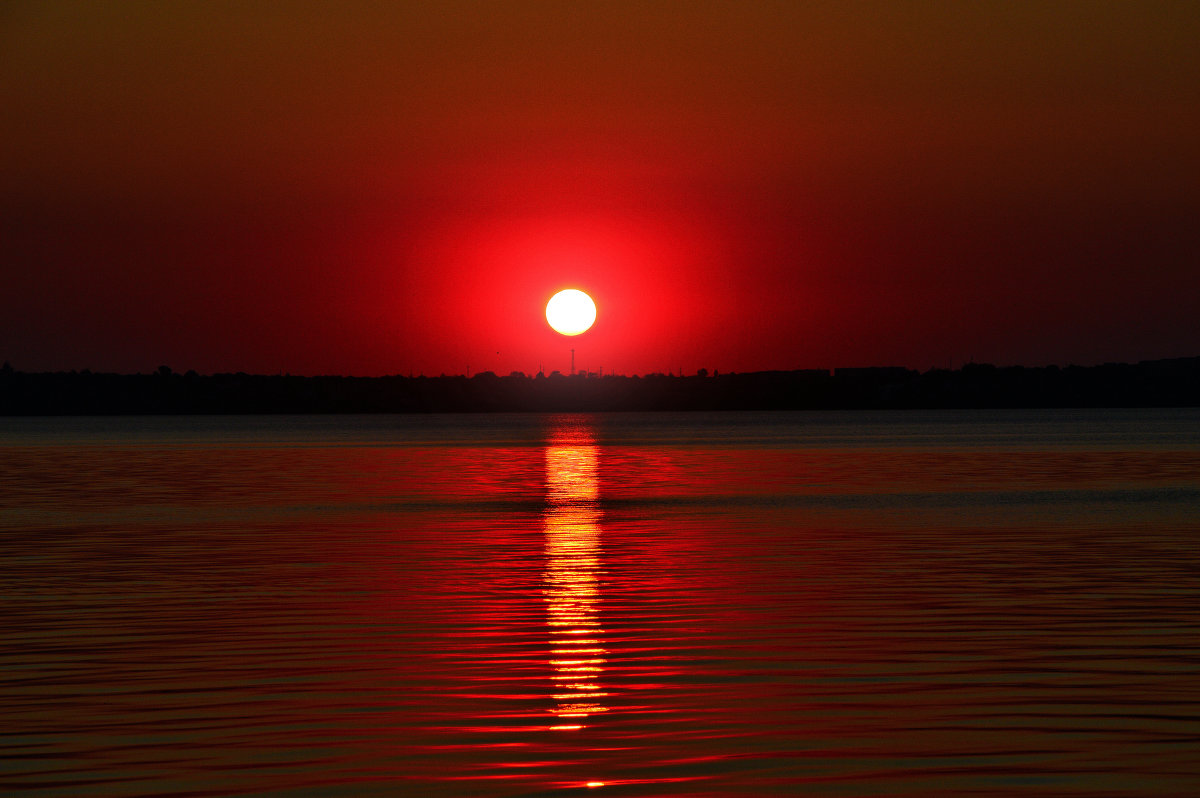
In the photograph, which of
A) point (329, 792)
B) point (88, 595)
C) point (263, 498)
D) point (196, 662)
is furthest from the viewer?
point (263, 498)

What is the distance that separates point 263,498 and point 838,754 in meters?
38.8

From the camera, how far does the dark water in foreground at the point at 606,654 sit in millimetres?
11781

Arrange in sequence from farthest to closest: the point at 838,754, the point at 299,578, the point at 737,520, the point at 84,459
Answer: the point at 84,459 → the point at 737,520 → the point at 299,578 → the point at 838,754

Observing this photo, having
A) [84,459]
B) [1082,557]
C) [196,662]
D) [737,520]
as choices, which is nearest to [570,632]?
[196,662]

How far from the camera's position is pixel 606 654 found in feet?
56.4

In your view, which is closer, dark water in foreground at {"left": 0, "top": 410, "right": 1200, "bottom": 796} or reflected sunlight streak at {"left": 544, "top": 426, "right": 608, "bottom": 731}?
dark water in foreground at {"left": 0, "top": 410, "right": 1200, "bottom": 796}

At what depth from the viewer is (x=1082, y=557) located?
27.3 meters

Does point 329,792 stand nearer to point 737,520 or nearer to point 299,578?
Answer: point 299,578

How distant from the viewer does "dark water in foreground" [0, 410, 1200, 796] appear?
11781mm

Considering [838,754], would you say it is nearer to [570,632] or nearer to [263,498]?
[570,632]

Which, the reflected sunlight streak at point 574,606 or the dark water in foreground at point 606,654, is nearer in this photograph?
the dark water in foreground at point 606,654

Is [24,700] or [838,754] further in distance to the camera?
[24,700]

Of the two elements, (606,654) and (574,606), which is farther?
(574,606)

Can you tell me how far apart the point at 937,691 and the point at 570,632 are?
5605mm
